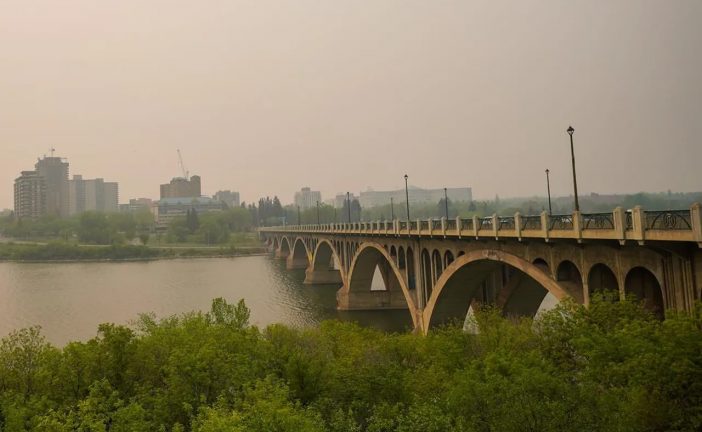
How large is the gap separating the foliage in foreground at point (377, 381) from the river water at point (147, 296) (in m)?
28.7

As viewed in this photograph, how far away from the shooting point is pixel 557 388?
15.6 m

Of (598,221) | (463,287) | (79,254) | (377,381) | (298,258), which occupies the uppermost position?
(598,221)

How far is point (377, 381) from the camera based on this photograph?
18219 millimetres

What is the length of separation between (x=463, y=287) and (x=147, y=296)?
48269 mm

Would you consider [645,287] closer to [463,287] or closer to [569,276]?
[569,276]

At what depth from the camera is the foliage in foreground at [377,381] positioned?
1407 centimetres

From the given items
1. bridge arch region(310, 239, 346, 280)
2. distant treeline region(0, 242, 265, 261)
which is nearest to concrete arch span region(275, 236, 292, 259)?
distant treeline region(0, 242, 265, 261)

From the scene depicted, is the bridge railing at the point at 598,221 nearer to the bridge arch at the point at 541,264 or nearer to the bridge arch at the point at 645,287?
the bridge arch at the point at 645,287

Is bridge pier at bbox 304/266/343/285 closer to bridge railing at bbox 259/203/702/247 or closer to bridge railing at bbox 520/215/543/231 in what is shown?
bridge railing at bbox 259/203/702/247

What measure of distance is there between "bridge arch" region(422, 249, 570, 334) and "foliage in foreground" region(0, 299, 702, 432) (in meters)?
8.95

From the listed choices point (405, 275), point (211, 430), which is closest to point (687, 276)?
point (211, 430)

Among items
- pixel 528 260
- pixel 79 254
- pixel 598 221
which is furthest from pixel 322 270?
pixel 79 254

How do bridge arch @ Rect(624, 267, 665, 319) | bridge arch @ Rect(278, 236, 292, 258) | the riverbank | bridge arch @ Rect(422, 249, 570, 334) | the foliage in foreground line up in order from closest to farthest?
1. the foliage in foreground
2. bridge arch @ Rect(624, 267, 665, 319)
3. bridge arch @ Rect(422, 249, 570, 334)
4. the riverbank
5. bridge arch @ Rect(278, 236, 292, 258)

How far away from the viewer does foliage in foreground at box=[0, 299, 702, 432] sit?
14070 millimetres
